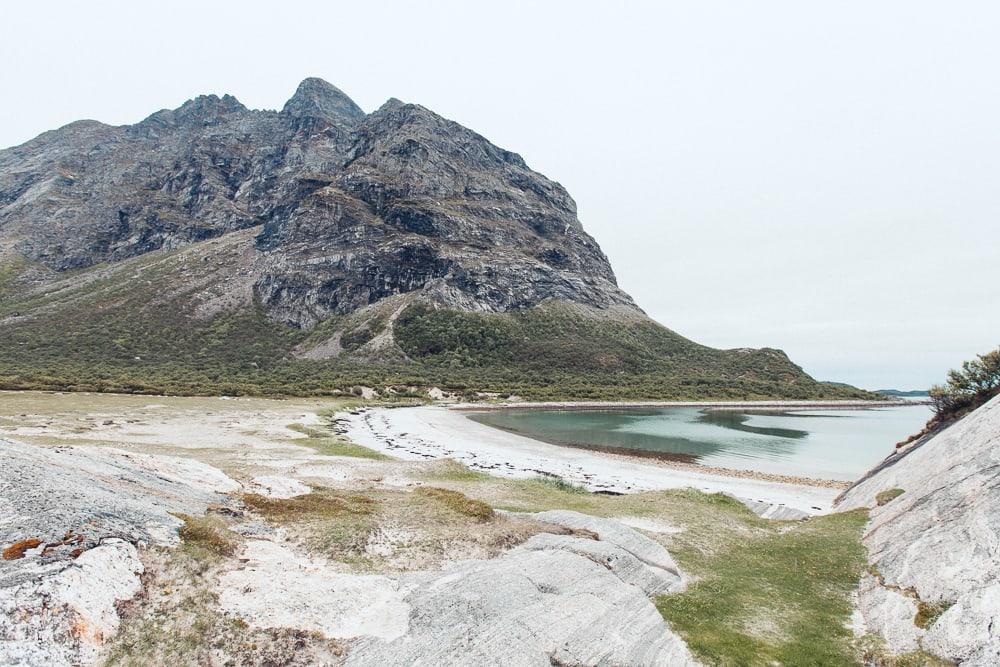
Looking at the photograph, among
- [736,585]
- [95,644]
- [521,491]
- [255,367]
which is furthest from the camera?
[255,367]

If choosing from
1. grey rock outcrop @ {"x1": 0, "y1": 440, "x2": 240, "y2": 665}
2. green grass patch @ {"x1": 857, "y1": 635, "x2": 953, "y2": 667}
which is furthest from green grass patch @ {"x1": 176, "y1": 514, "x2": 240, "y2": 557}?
green grass patch @ {"x1": 857, "y1": 635, "x2": 953, "y2": 667}

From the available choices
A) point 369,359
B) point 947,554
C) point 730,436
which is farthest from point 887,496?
point 369,359

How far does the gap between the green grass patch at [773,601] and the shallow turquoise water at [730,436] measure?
1218 inches

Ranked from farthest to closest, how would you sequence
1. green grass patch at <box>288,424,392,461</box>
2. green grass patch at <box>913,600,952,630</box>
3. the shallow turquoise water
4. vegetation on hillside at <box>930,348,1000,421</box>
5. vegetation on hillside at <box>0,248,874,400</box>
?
vegetation on hillside at <box>0,248,874,400</box>
the shallow turquoise water
green grass patch at <box>288,424,392,461</box>
vegetation on hillside at <box>930,348,1000,421</box>
green grass patch at <box>913,600,952,630</box>

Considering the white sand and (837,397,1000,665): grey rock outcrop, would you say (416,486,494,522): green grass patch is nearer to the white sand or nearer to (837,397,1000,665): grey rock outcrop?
(837,397,1000,665): grey rock outcrop

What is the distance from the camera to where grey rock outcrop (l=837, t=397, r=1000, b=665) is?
10711 millimetres

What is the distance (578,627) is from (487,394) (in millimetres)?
114978

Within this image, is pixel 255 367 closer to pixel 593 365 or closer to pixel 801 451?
pixel 593 365

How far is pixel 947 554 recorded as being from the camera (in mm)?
13383

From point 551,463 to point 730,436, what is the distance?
131 ft

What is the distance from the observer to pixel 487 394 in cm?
12512

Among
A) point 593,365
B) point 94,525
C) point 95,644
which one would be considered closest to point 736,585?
point 95,644

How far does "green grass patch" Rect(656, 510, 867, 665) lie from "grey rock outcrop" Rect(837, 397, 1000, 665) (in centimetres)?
82

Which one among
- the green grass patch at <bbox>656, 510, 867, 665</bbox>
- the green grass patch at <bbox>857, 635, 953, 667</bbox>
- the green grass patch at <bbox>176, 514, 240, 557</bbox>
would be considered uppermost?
the green grass patch at <bbox>176, 514, 240, 557</bbox>
